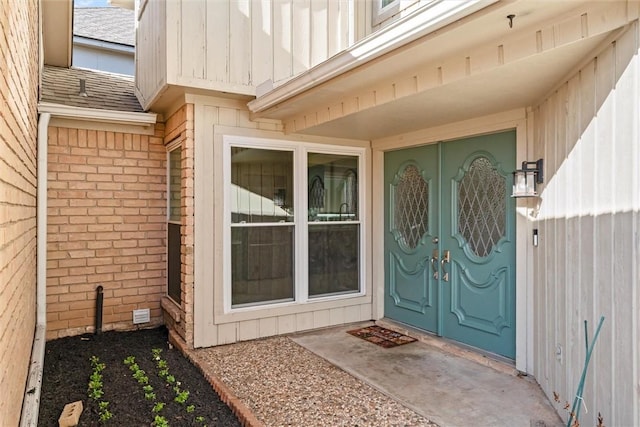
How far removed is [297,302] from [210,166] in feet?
5.82

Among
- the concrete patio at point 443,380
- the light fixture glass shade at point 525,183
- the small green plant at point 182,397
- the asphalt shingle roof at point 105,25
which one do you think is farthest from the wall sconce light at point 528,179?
the asphalt shingle roof at point 105,25

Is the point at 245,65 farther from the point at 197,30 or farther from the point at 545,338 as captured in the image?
the point at 545,338

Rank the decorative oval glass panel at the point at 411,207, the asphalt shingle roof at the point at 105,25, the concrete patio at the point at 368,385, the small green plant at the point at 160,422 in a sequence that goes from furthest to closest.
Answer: the asphalt shingle roof at the point at 105,25 → the decorative oval glass panel at the point at 411,207 → the concrete patio at the point at 368,385 → the small green plant at the point at 160,422

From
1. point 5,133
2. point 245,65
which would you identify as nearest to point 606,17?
point 5,133

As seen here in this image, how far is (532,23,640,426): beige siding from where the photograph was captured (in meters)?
1.98

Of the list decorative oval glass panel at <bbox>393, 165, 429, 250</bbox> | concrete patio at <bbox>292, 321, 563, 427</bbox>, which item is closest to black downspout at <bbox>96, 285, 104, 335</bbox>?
concrete patio at <bbox>292, 321, 563, 427</bbox>

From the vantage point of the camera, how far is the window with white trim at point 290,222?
176 inches

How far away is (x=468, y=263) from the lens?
13.3 ft

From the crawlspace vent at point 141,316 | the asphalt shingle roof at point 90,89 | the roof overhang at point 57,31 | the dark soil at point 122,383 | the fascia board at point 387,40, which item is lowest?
the dark soil at point 122,383

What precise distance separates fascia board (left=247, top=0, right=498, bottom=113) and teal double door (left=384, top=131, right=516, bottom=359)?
5.48 ft

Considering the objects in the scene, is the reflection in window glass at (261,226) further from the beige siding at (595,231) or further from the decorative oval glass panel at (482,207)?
the beige siding at (595,231)

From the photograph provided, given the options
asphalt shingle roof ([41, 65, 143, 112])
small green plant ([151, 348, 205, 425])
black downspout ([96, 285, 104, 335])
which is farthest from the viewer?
asphalt shingle roof ([41, 65, 143, 112])

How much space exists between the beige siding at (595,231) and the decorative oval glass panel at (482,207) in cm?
66

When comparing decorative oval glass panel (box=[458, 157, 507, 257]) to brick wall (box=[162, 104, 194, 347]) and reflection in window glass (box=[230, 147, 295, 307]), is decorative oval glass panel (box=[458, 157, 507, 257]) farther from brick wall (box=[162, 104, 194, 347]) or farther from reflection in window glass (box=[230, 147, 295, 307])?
brick wall (box=[162, 104, 194, 347])
